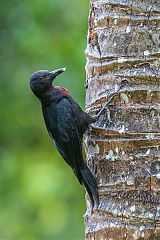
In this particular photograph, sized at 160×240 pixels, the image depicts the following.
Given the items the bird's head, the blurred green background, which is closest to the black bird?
the bird's head

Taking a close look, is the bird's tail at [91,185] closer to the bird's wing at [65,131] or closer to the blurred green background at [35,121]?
the bird's wing at [65,131]

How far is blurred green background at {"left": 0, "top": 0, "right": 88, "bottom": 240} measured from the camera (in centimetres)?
891

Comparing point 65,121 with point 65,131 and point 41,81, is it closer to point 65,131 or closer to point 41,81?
point 65,131

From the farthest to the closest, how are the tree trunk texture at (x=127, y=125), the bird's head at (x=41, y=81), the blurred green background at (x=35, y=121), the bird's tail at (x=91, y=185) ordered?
the blurred green background at (x=35, y=121) < the bird's head at (x=41, y=81) < the bird's tail at (x=91, y=185) < the tree trunk texture at (x=127, y=125)

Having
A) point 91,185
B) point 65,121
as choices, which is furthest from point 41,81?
point 91,185

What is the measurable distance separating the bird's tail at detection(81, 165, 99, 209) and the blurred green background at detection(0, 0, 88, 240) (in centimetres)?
298

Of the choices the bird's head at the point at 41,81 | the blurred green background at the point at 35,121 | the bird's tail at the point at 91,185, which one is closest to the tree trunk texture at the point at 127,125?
the bird's tail at the point at 91,185

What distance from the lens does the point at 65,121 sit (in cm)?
601

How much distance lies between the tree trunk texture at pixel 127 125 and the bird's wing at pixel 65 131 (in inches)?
11.7

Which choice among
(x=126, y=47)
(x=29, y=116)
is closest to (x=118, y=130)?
(x=126, y=47)

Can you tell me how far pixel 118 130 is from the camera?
5316 mm

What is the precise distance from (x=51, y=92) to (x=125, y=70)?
95 centimetres

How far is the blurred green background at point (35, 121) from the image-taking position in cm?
891

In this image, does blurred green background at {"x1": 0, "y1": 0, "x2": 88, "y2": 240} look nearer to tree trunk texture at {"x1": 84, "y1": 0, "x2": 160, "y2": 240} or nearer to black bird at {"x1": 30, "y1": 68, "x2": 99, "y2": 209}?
black bird at {"x1": 30, "y1": 68, "x2": 99, "y2": 209}
